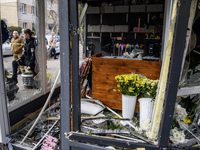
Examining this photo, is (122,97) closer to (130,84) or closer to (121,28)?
(130,84)

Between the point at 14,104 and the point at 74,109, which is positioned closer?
the point at 74,109

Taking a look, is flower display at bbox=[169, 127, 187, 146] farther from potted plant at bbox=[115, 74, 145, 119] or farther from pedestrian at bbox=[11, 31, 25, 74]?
pedestrian at bbox=[11, 31, 25, 74]

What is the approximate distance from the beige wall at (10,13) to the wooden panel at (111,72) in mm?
1525

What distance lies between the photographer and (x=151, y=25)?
231 inches

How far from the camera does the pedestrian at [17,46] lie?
294 cm

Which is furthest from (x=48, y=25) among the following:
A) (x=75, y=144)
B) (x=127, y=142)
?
(x=127, y=142)

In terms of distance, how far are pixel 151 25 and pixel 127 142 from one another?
509 centimetres

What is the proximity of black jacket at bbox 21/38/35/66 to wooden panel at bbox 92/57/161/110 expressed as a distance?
1.22 m

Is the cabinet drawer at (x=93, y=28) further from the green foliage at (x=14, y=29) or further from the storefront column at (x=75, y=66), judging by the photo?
the storefront column at (x=75, y=66)

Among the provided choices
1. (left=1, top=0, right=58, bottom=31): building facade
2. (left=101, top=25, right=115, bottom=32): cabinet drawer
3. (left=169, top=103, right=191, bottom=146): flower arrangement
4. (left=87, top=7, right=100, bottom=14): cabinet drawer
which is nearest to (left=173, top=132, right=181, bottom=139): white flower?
(left=169, top=103, right=191, bottom=146): flower arrangement

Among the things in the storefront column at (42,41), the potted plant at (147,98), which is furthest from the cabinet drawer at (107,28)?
the potted plant at (147,98)

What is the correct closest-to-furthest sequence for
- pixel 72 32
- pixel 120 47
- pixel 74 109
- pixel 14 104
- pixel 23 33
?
pixel 72 32
pixel 74 109
pixel 14 104
pixel 23 33
pixel 120 47

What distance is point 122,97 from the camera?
9.78 feet

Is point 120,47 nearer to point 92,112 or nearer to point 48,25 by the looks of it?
point 48,25
